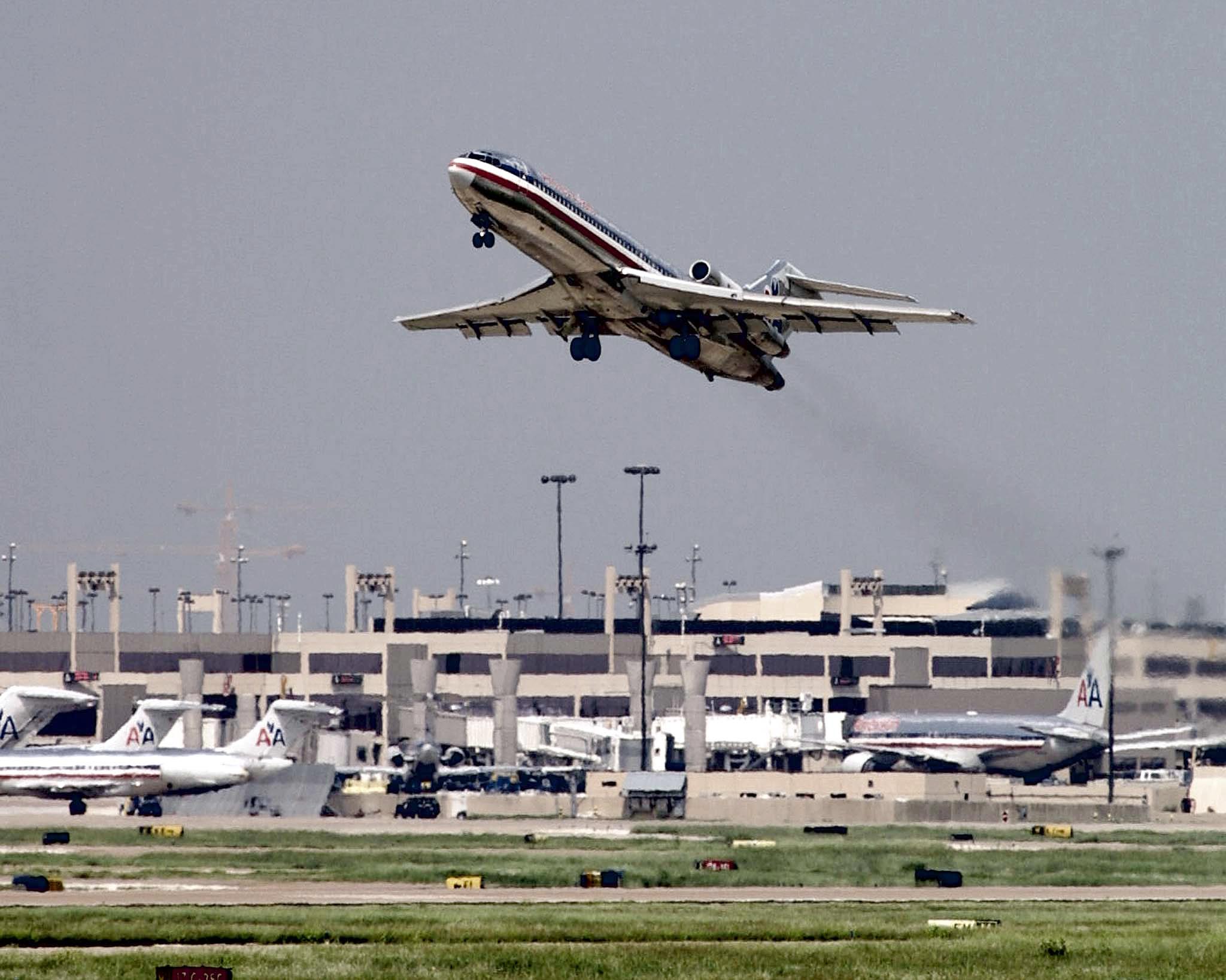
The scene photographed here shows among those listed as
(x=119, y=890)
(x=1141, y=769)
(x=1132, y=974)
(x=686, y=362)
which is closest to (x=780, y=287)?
(x=686, y=362)

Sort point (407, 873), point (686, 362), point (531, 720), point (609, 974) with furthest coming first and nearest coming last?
point (531, 720)
point (686, 362)
point (407, 873)
point (609, 974)

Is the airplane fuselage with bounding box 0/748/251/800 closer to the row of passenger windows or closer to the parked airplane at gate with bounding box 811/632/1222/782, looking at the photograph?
the parked airplane at gate with bounding box 811/632/1222/782

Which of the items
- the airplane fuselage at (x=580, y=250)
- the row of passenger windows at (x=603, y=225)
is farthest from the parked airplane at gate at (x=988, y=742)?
the row of passenger windows at (x=603, y=225)

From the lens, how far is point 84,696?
111 meters

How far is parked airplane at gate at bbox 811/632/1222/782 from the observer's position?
13438 cm

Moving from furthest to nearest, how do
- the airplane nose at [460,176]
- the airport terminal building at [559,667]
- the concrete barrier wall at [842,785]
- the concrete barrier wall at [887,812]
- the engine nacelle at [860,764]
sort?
the airport terminal building at [559,667] < the engine nacelle at [860,764] < the concrete barrier wall at [842,785] < the concrete barrier wall at [887,812] < the airplane nose at [460,176]

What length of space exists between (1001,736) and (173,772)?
5672cm

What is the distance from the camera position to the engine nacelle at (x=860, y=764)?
144m

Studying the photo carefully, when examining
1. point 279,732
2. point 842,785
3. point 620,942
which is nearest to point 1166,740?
point 842,785

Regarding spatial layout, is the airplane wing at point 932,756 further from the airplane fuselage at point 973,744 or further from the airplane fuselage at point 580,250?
the airplane fuselage at point 580,250

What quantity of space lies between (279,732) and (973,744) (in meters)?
48.5

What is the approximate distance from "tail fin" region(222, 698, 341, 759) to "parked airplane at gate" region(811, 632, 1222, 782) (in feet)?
127

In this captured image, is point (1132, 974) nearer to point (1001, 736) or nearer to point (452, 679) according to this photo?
point (1001, 736)

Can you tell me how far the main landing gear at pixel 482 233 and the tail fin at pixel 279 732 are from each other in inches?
2228
